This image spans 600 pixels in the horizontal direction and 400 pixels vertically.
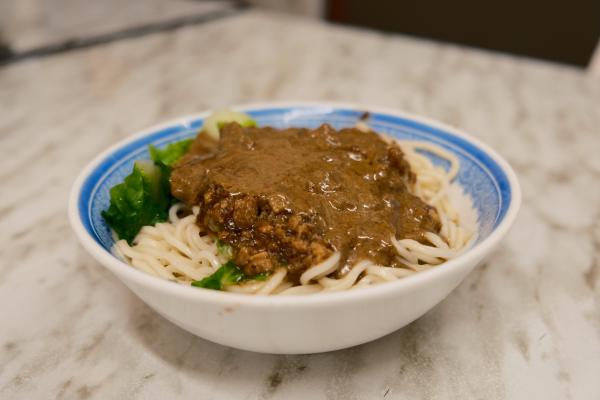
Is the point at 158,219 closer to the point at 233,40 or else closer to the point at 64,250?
the point at 64,250

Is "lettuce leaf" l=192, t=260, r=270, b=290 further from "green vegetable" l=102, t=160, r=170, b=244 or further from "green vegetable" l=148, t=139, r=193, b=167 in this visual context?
"green vegetable" l=148, t=139, r=193, b=167

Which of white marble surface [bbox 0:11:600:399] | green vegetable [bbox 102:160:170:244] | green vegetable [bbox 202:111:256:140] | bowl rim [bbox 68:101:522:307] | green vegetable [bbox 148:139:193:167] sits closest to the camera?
bowl rim [bbox 68:101:522:307]

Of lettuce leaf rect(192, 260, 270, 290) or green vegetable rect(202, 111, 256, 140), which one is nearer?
lettuce leaf rect(192, 260, 270, 290)

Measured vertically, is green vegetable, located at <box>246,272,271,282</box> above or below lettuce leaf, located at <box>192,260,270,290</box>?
above

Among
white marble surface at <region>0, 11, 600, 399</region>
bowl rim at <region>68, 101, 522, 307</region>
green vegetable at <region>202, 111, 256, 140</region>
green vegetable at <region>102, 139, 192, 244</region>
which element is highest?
bowl rim at <region>68, 101, 522, 307</region>

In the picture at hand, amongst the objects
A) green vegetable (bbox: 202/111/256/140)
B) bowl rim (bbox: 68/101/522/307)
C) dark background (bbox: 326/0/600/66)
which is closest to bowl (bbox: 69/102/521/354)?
bowl rim (bbox: 68/101/522/307)

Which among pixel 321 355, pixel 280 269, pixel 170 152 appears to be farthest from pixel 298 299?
pixel 170 152

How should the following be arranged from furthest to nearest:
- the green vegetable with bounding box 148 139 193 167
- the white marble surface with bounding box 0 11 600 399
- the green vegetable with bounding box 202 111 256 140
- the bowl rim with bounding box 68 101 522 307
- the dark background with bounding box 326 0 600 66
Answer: the dark background with bounding box 326 0 600 66
the green vegetable with bounding box 202 111 256 140
the green vegetable with bounding box 148 139 193 167
the white marble surface with bounding box 0 11 600 399
the bowl rim with bounding box 68 101 522 307
